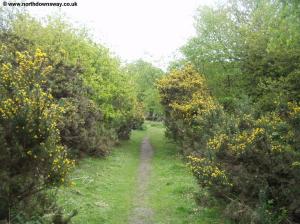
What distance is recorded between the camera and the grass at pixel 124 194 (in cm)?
1369

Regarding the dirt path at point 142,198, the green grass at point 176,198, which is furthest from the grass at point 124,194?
the dirt path at point 142,198

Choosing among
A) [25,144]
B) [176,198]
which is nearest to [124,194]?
[176,198]

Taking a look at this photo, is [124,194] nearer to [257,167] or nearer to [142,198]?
[142,198]

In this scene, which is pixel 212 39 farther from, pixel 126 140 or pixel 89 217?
pixel 89 217

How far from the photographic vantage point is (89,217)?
43.1 ft

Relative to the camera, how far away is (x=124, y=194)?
675 inches

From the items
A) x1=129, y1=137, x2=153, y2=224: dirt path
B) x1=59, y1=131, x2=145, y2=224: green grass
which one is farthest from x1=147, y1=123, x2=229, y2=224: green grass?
x1=59, y1=131, x2=145, y2=224: green grass

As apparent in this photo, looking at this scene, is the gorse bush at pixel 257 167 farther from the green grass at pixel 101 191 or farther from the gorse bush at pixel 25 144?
the gorse bush at pixel 25 144

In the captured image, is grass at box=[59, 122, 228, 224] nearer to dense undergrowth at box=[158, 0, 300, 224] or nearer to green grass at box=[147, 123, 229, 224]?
green grass at box=[147, 123, 229, 224]

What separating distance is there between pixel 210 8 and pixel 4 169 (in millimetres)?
25329

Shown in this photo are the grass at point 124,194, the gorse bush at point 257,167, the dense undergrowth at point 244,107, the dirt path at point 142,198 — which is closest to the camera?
the gorse bush at point 257,167

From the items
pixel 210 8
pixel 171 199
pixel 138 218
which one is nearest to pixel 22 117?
pixel 138 218

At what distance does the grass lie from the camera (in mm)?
13688

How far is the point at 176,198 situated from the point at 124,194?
7.73ft
